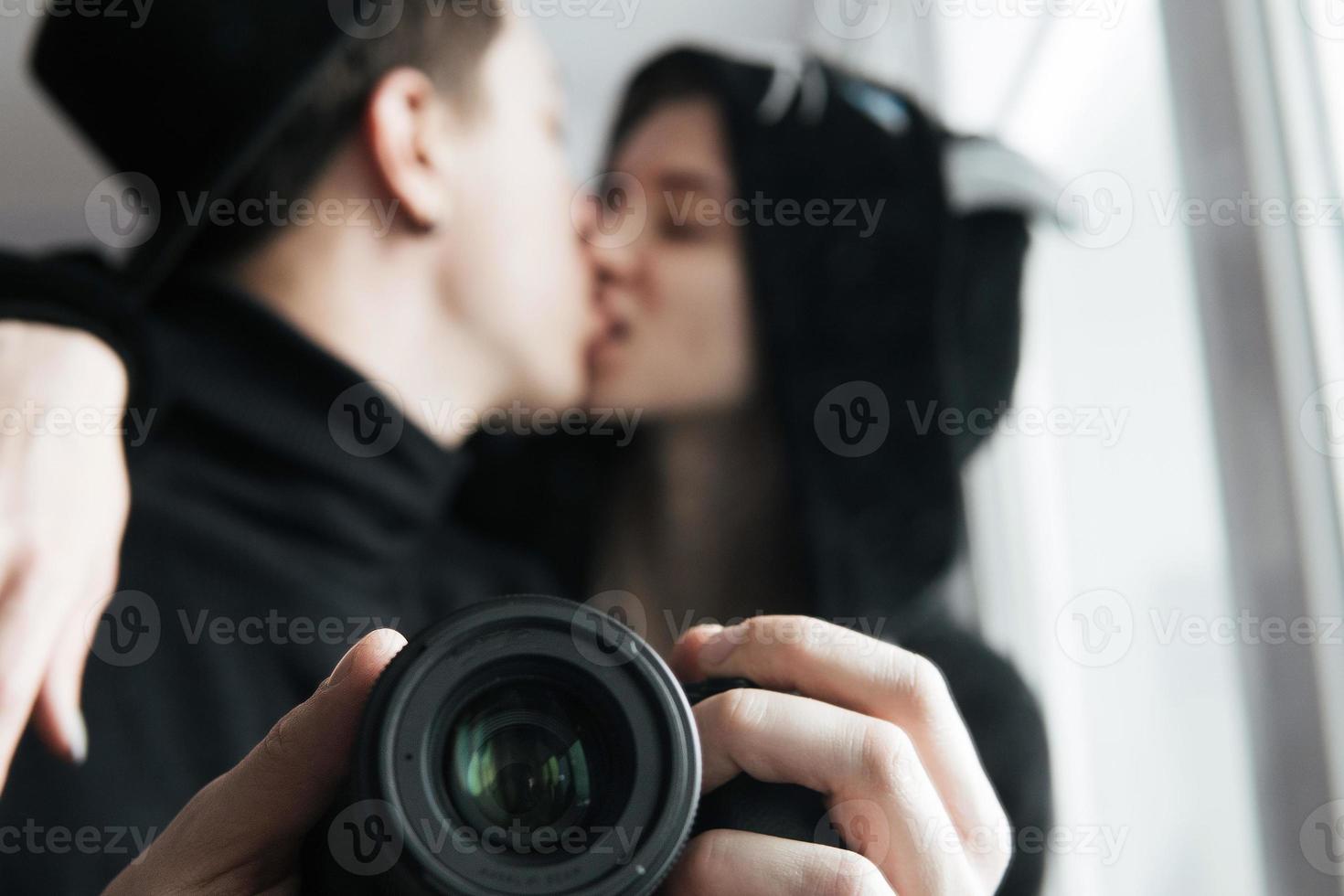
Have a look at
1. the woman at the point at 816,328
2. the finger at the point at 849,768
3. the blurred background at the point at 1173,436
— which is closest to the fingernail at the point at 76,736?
the finger at the point at 849,768

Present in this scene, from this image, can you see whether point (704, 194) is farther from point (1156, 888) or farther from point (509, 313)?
point (1156, 888)

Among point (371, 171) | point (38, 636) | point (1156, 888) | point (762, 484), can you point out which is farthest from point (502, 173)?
point (1156, 888)

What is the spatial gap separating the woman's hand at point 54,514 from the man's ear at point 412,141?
0.31 metres

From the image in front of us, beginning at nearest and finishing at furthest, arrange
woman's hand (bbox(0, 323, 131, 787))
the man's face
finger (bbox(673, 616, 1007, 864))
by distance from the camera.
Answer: finger (bbox(673, 616, 1007, 864)) < woman's hand (bbox(0, 323, 131, 787)) < the man's face

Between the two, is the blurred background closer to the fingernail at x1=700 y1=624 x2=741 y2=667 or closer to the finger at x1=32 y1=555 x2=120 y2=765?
the fingernail at x1=700 y1=624 x2=741 y2=667

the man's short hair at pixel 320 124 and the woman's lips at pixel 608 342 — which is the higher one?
the man's short hair at pixel 320 124

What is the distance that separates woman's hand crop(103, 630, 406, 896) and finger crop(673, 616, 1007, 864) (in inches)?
6.4

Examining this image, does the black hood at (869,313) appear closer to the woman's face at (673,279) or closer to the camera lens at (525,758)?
the woman's face at (673,279)

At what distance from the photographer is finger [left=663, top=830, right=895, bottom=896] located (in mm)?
417

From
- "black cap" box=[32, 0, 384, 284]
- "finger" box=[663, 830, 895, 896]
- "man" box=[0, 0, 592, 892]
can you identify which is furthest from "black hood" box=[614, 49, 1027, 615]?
"finger" box=[663, 830, 895, 896]

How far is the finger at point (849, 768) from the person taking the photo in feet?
1.45

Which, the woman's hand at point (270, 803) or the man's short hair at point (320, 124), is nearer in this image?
the woman's hand at point (270, 803)

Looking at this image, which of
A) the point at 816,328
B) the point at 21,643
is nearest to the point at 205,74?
the point at 21,643

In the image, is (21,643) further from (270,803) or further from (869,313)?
(869,313)
